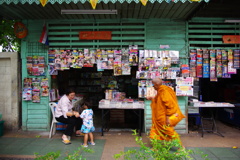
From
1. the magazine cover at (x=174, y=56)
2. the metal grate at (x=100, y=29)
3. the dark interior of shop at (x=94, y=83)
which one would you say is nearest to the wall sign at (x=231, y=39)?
the magazine cover at (x=174, y=56)

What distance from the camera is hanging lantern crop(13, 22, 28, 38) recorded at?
17.0ft

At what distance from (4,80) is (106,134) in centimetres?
370

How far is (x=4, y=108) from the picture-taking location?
Result: 556cm

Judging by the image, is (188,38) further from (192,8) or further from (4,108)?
(4,108)

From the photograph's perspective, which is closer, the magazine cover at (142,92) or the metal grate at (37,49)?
the magazine cover at (142,92)

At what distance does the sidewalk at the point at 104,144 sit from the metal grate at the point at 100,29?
2717 mm

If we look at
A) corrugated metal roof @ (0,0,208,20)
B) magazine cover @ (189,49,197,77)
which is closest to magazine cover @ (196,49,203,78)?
magazine cover @ (189,49,197,77)

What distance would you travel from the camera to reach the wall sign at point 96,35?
5.30 meters

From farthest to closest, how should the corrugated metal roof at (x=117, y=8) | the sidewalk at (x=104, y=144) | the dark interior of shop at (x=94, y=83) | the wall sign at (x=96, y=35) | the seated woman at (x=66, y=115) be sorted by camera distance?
the dark interior of shop at (x=94, y=83), the wall sign at (x=96, y=35), the seated woman at (x=66, y=115), the corrugated metal roof at (x=117, y=8), the sidewalk at (x=104, y=144)

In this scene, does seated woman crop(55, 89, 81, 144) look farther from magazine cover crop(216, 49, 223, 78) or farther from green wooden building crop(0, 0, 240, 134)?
magazine cover crop(216, 49, 223, 78)

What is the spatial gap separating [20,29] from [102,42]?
2480 mm

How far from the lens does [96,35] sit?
209 inches

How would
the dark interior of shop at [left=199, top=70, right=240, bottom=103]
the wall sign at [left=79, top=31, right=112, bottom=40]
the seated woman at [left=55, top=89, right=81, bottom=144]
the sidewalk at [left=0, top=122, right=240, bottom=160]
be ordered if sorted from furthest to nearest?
the dark interior of shop at [left=199, top=70, right=240, bottom=103], the wall sign at [left=79, top=31, right=112, bottom=40], the seated woman at [left=55, top=89, right=81, bottom=144], the sidewalk at [left=0, top=122, right=240, bottom=160]

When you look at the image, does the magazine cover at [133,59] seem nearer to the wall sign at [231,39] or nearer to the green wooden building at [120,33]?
the green wooden building at [120,33]
